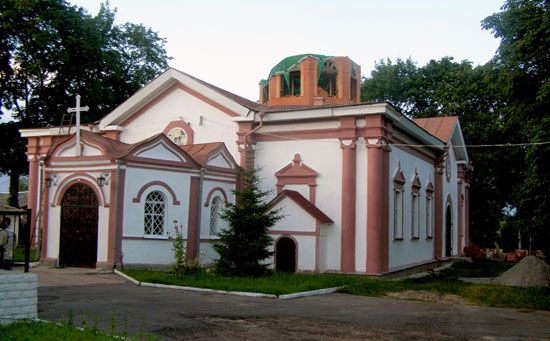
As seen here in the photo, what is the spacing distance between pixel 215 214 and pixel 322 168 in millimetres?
3917

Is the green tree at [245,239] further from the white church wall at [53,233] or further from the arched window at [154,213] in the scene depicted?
the white church wall at [53,233]

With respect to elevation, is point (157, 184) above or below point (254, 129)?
below

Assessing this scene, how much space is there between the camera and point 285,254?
19.2 metres

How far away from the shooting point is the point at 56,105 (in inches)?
1312

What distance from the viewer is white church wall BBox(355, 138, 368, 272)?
18.7 m

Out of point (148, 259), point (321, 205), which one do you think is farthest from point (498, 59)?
point (148, 259)

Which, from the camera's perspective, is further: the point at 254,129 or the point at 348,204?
the point at 254,129

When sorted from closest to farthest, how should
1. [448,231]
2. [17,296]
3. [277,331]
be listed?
[17,296]
[277,331]
[448,231]

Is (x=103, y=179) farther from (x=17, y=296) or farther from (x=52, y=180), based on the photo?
(x=17, y=296)

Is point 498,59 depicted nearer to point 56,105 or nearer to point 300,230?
point 300,230

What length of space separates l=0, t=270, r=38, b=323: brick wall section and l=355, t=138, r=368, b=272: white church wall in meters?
11.4

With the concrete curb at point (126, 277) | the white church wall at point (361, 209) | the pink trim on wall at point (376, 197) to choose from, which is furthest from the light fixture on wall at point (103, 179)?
the pink trim on wall at point (376, 197)

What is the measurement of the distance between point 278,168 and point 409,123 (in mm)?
4761

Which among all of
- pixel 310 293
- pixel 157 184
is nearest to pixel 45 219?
pixel 157 184
